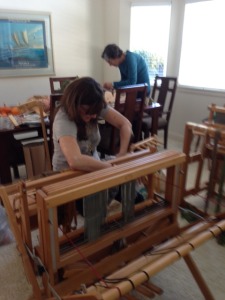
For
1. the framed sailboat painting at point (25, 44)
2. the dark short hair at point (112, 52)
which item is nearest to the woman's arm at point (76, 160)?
the dark short hair at point (112, 52)

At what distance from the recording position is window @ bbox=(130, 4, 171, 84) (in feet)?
12.6

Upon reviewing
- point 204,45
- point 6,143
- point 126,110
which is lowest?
A: point 6,143

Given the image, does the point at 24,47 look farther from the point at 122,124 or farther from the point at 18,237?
the point at 18,237

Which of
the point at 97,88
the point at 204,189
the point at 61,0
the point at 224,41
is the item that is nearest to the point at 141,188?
the point at 204,189

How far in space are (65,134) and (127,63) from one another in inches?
76.9

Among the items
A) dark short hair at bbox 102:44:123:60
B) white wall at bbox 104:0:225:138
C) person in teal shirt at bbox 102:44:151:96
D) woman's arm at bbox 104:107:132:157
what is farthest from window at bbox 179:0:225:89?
woman's arm at bbox 104:107:132:157

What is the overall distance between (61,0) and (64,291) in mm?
3893

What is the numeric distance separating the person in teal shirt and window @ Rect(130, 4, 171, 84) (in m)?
1.07

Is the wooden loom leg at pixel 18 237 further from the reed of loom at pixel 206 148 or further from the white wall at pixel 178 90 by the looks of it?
the white wall at pixel 178 90

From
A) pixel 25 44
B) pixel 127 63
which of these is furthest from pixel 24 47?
pixel 127 63

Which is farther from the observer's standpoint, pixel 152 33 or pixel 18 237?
pixel 152 33

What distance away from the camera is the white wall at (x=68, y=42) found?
12.2 ft

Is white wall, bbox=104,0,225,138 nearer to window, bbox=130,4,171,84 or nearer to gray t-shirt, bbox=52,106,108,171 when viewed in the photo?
window, bbox=130,4,171,84

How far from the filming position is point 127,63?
9.80 ft
